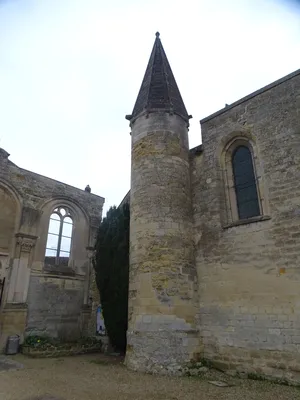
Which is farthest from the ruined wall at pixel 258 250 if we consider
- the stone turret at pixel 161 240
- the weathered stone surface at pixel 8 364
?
the weathered stone surface at pixel 8 364

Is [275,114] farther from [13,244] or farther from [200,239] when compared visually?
[13,244]

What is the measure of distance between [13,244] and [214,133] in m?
7.04

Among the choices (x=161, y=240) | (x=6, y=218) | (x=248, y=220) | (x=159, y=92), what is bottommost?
(x=161, y=240)

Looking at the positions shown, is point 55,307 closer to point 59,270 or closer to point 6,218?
point 59,270

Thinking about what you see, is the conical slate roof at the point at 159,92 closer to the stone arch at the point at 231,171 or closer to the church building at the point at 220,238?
the church building at the point at 220,238

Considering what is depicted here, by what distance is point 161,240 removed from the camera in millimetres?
7094

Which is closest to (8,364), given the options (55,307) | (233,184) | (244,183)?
(55,307)

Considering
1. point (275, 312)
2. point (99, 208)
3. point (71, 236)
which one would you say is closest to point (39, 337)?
point (71, 236)

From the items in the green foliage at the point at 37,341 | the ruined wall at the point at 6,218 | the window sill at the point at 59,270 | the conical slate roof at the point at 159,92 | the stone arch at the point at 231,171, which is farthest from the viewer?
the window sill at the point at 59,270

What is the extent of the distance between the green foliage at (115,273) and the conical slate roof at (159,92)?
10.2ft

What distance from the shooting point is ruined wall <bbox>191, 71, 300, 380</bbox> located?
564 centimetres

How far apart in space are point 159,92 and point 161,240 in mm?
4655

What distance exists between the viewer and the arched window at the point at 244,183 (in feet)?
22.8

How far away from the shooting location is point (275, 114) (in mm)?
6879
